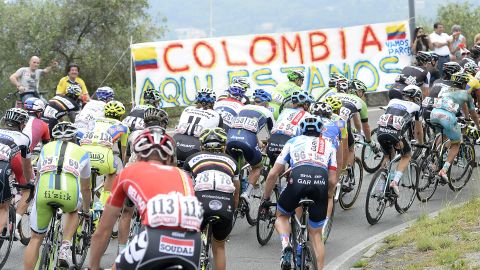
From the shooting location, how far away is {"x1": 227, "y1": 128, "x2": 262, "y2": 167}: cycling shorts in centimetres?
1277

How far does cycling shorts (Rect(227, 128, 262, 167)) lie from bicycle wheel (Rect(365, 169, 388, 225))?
174cm

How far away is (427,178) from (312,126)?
5.16 metres

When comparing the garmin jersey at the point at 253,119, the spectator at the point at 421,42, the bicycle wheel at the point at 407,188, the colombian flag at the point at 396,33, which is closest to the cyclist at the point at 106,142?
the garmin jersey at the point at 253,119

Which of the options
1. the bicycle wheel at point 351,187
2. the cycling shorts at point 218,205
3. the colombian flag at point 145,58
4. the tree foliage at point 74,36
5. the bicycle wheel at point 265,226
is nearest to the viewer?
the cycling shorts at point 218,205

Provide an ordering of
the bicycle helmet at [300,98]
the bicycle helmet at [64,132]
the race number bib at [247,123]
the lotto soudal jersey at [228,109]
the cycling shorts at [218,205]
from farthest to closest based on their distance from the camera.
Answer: the lotto soudal jersey at [228,109] → the race number bib at [247,123] → the bicycle helmet at [300,98] → the bicycle helmet at [64,132] → the cycling shorts at [218,205]

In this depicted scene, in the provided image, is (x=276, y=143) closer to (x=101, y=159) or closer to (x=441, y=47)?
(x=101, y=159)

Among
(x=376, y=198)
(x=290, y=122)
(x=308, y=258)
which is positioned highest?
(x=290, y=122)

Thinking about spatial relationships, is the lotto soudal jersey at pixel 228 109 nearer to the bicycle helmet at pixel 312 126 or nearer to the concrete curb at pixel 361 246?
the concrete curb at pixel 361 246

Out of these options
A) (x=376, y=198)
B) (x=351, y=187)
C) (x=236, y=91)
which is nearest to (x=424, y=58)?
(x=351, y=187)

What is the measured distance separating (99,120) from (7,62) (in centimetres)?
1383

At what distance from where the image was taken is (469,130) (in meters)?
16.1

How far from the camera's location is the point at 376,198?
13305mm

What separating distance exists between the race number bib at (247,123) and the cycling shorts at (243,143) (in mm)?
56

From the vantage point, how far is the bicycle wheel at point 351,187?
46.4ft
